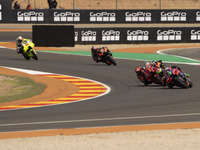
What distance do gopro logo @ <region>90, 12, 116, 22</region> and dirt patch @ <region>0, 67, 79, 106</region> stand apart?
21340 millimetres

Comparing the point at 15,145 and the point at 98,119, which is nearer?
the point at 15,145

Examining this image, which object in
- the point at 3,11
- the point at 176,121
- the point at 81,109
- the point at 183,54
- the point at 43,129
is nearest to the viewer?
the point at 43,129

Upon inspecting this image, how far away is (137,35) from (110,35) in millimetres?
2145

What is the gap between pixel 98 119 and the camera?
1431cm

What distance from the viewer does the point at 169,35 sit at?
4172cm

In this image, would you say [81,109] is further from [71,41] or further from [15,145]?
[71,41]

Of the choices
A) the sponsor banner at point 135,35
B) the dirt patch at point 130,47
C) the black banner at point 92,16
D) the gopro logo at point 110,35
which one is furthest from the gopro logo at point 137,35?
the black banner at point 92,16

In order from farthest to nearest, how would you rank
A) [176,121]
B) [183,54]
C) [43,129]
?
1. [183,54]
2. [176,121]
3. [43,129]

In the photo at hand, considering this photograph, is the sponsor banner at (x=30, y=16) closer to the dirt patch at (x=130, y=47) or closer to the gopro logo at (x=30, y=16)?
the gopro logo at (x=30, y=16)

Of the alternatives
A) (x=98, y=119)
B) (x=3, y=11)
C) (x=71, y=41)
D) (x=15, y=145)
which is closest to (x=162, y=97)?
(x=98, y=119)

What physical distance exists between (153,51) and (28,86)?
17.5 metres

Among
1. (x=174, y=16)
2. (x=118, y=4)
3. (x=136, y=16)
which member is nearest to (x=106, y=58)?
(x=136, y=16)

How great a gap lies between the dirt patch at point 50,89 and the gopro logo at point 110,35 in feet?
45.8

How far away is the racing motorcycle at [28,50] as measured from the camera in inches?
1184
